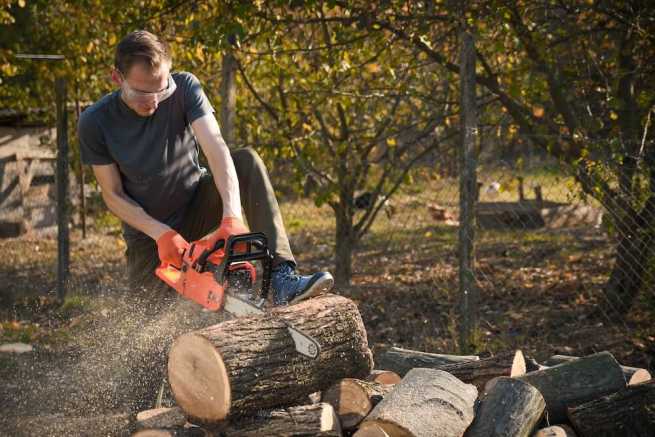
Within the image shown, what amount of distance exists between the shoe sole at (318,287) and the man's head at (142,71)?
122 cm

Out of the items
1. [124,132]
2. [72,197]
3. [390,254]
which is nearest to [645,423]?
[124,132]

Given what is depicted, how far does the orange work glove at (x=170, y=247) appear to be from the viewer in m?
3.59

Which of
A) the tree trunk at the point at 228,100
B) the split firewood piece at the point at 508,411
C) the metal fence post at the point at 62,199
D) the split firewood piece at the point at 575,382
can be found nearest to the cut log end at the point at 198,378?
the split firewood piece at the point at 508,411

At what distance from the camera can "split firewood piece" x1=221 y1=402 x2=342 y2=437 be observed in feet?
10.2

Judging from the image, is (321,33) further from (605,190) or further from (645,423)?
(645,423)

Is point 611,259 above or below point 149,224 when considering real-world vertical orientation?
below

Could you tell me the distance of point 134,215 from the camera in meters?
3.80

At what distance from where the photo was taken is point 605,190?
5.47 meters

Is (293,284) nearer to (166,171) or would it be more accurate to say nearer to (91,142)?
(166,171)

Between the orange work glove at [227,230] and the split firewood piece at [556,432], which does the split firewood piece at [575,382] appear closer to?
the split firewood piece at [556,432]

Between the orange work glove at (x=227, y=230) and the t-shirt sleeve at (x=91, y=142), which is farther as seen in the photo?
the t-shirt sleeve at (x=91, y=142)

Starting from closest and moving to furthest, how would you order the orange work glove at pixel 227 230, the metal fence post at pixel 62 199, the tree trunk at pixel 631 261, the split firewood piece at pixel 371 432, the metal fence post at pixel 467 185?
1. the split firewood piece at pixel 371 432
2. the orange work glove at pixel 227 230
3. the metal fence post at pixel 467 185
4. the tree trunk at pixel 631 261
5. the metal fence post at pixel 62 199

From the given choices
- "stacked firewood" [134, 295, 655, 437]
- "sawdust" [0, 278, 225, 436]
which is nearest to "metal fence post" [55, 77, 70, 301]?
"sawdust" [0, 278, 225, 436]

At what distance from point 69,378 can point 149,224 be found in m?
2.04
